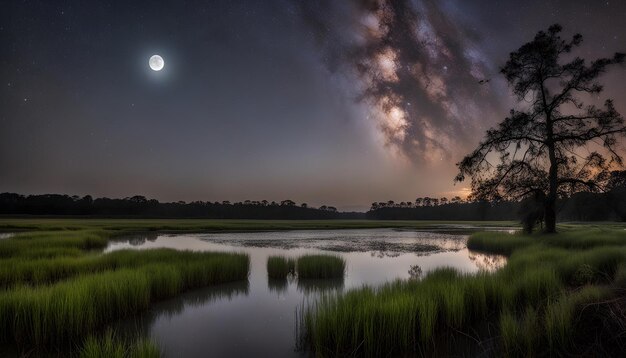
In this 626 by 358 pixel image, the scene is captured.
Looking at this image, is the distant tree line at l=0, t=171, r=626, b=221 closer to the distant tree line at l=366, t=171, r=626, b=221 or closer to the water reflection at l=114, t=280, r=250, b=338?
the distant tree line at l=366, t=171, r=626, b=221

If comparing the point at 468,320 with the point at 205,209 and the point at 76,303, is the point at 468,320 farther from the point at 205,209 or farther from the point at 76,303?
the point at 205,209

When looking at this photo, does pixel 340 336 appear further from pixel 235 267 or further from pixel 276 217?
pixel 276 217

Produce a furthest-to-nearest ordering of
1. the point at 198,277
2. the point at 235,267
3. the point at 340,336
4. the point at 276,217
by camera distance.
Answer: the point at 276,217 → the point at 235,267 → the point at 198,277 → the point at 340,336

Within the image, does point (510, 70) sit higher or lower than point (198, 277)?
higher

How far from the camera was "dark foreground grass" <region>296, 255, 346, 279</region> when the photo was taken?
15.3 m

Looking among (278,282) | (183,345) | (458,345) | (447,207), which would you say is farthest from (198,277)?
(447,207)

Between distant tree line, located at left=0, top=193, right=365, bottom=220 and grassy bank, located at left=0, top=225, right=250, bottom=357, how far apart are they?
441ft

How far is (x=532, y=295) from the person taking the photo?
30.9 ft

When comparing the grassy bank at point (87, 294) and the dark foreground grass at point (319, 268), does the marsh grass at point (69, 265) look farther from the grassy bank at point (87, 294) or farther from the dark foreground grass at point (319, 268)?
the dark foreground grass at point (319, 268)

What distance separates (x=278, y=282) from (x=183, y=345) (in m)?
7.16

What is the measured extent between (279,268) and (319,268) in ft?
6.08

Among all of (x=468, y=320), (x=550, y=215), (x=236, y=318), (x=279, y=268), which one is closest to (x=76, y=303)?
(x=236, y=318)

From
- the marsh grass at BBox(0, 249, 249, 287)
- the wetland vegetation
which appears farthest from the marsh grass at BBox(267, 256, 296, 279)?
the marsh grass at BBox(0, 249, 249, 287)

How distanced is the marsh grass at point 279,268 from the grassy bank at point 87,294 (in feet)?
3.75
